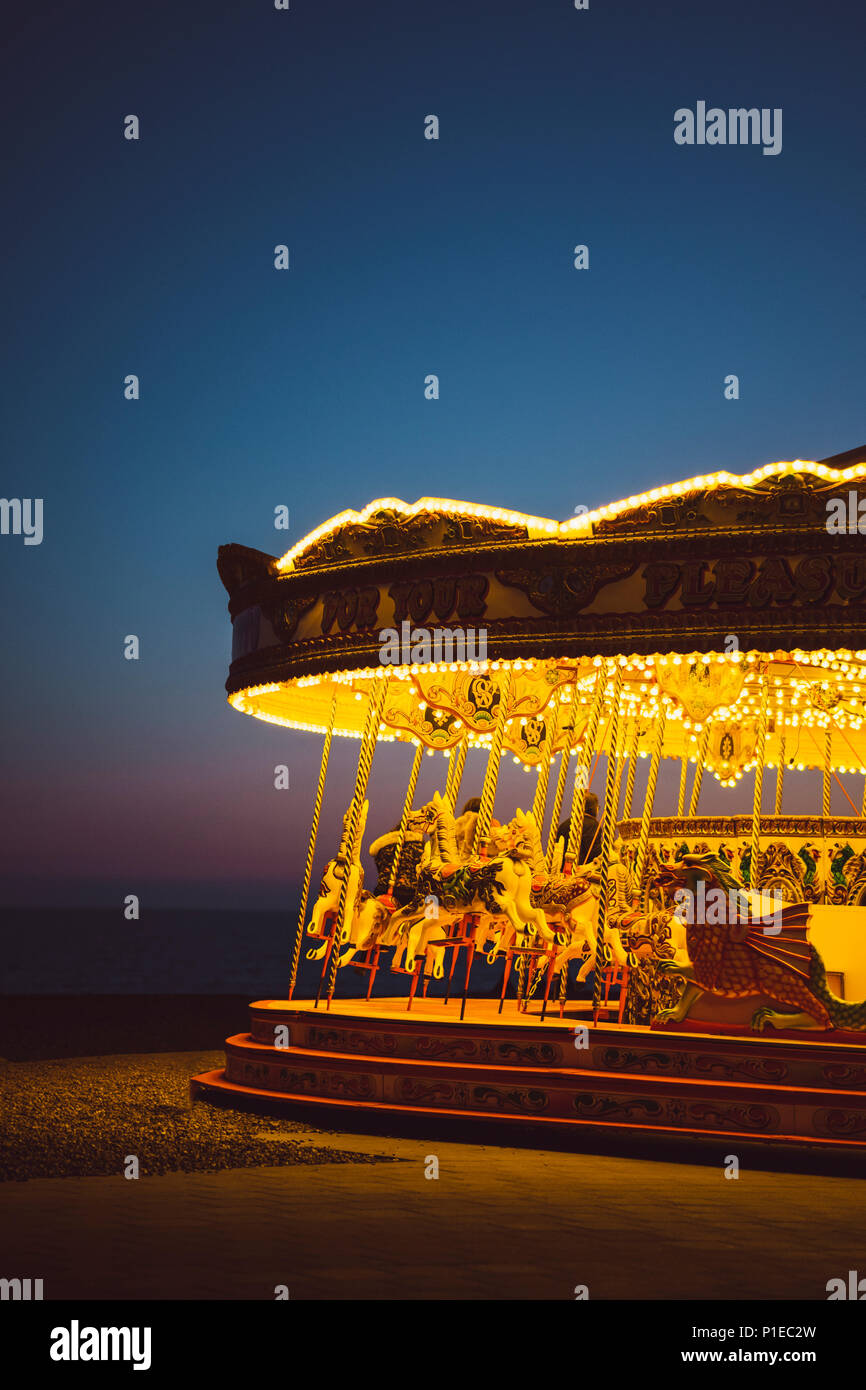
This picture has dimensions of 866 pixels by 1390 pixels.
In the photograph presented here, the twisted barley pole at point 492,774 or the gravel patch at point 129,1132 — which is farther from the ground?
the twisted barley pole at point 492,774

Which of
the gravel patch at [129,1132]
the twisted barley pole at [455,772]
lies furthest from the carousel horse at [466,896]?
the twisted barley pole at [455,772]

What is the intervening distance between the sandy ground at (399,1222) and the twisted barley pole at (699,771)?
6.23 metres

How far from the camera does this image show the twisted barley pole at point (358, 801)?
12133mm

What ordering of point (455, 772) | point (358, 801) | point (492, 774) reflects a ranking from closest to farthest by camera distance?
1. point (358, 801)
2. point (492, 774)
3. point (455, 772)

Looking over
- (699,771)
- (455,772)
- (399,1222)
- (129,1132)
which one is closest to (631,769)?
(699,771)

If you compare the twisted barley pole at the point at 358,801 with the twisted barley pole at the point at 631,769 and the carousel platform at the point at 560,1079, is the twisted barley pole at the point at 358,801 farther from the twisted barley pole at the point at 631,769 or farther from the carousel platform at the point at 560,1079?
the twisted barley pole at the point at 631,769

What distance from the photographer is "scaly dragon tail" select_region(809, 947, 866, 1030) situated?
978cm

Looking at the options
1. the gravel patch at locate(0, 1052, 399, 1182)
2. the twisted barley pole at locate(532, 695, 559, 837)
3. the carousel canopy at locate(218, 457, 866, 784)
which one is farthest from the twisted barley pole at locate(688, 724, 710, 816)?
the gravel patch at locate(0, 1052, 399, 1182)

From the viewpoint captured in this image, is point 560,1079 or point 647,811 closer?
point 560,1079

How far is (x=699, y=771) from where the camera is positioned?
53.7ft

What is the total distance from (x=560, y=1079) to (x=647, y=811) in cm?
564

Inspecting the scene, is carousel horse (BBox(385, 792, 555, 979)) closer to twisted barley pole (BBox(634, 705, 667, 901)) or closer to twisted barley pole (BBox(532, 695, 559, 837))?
twisted barley pole (BBox(634, 705, 667, 901))

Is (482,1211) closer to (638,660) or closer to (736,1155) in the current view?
(736,1155)

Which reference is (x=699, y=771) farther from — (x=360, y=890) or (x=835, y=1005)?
(x=835, y=1005)
